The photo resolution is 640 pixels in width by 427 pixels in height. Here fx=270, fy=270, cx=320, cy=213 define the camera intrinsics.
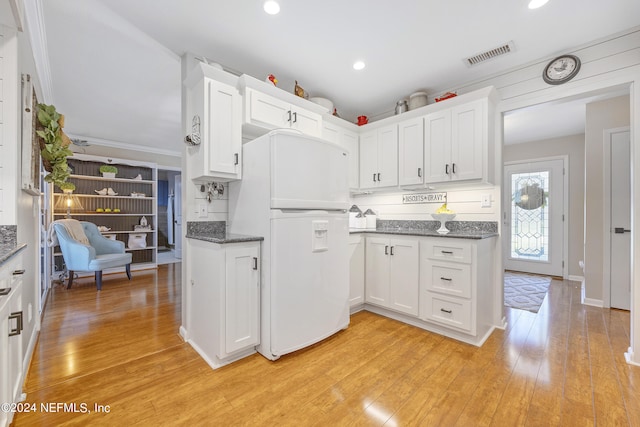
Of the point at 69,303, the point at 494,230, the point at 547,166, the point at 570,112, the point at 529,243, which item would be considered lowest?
the point at 69,303

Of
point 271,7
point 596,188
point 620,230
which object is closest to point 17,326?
point 271,7

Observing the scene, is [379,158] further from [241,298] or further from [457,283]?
[241,298]

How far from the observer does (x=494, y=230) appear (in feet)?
8.74

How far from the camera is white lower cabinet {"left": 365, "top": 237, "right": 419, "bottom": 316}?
2.64 m

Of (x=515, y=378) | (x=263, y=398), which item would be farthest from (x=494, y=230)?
(x=263, y=398)

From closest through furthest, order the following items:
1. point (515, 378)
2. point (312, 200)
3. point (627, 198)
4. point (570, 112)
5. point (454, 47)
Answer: point (515, 378), point (312, 200), point (454, 47), point (627, 198), point (570, 112)

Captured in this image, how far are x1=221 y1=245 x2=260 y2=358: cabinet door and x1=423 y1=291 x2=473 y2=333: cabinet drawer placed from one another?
1.57 metres

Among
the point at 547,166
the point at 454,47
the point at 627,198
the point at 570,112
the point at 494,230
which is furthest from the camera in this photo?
the point at 547,166

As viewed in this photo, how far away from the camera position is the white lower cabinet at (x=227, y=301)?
1.92 meters

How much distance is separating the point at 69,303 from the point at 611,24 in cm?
608

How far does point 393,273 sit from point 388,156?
4.47 feet

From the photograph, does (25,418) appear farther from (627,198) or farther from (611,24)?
(627,198)

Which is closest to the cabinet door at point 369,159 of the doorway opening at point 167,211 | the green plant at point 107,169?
the green plant at point 107,169

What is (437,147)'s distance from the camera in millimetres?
2781
